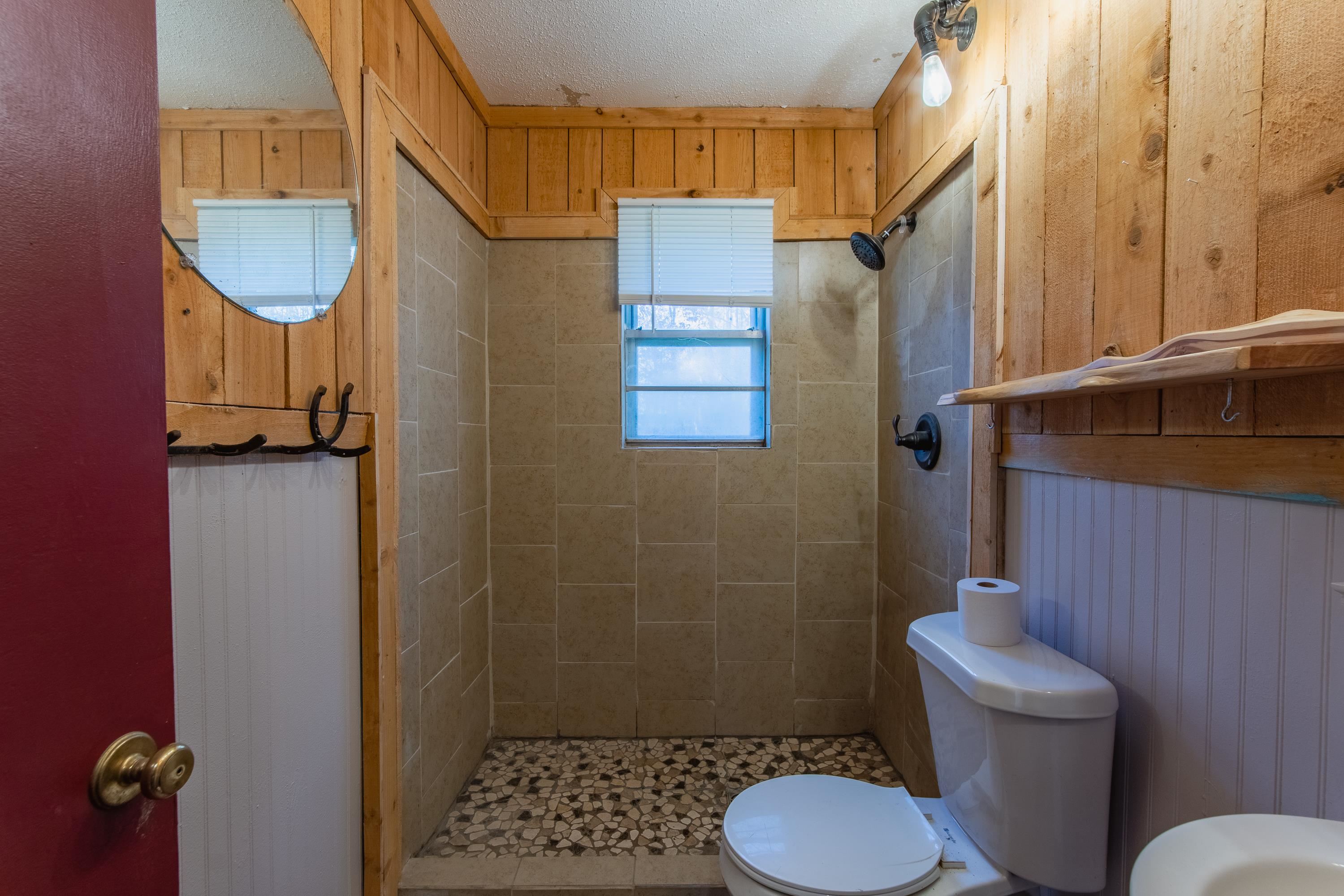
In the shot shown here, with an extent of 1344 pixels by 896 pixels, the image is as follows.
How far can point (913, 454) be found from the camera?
5.87 ft

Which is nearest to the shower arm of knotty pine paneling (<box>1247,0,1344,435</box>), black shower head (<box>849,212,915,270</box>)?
black shower head (<box>849,212,915,270</box>)

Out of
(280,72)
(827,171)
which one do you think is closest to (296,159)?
(280,72)

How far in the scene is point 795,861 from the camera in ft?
3.33

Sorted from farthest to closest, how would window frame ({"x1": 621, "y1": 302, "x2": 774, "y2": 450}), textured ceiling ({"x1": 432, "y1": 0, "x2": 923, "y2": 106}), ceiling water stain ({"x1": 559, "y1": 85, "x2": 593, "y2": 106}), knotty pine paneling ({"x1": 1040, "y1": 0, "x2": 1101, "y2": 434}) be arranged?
window frame ({"x1": 621, "y1": 302, "x2": 774, "y2": 450}) → ceiling water stain ({"x1": 559, "y1": 85, "x2": 593, "y2": 106}) → textured ceiling ({"x1": 432, "y1": 0, "x2": 923, "y2": 106}) → knotty pine paneling ({"x1": 1040, "y1": 0, "x2": 1101, "y2": 434})

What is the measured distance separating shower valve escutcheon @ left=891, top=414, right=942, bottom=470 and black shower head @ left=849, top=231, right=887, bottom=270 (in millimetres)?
525

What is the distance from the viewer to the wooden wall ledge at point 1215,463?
2.15ft

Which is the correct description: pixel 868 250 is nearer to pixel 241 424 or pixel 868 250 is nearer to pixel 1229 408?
pixel 1229 408

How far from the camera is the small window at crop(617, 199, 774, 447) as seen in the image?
2070 mm

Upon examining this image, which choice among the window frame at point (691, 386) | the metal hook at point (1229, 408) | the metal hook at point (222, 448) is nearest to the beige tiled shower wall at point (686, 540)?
the window frame at point (691, 386)

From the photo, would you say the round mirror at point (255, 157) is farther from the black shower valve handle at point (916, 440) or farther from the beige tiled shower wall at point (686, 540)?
the black shower valve handle at point (916, 440)

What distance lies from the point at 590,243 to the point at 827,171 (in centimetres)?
92

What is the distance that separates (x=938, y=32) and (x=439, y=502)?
1.82 metres

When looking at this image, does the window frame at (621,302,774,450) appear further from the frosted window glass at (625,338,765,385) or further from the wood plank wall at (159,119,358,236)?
the wood plank wall at (159,119,358,236)

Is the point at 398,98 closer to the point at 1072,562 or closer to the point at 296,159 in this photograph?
the point at 296,159
